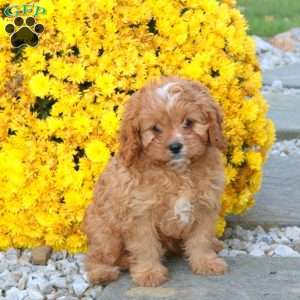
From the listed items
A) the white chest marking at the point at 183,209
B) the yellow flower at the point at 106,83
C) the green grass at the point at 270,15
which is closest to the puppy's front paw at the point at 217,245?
the white chest marking at the point at 183,209

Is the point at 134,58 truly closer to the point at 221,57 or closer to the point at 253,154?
the point at 221,57

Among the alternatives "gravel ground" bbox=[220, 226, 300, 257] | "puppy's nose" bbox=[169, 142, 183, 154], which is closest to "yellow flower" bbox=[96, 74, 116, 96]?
"puppy's nose" bbox=[169, 142, 183, 154]

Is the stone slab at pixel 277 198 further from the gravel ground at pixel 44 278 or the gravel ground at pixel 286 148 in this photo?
the gravel ground at pixel 44 278

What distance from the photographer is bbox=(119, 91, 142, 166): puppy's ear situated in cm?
420

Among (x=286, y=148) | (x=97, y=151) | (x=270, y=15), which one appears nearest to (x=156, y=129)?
(x=97, y=151)

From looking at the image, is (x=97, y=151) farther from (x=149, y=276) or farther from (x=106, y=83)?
(x=149, y=276)

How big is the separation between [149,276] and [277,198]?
192 centimetres

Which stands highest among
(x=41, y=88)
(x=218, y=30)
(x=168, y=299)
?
(x=218, y=30)

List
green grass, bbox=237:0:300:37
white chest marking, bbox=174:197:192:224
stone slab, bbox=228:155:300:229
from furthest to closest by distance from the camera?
green grass, bbox=237:0:300:37
stone slab, bbox=228:155:300:229
white chest marking, bbox=174:197:192:224

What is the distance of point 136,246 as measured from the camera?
4.38 meters

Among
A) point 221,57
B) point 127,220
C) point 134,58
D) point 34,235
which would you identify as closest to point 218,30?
point 221,57

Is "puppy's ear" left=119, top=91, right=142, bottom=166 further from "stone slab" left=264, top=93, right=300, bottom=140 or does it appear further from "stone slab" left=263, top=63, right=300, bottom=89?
"stone slab" left=263, top=63, right=300, bottom=89

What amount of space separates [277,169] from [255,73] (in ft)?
5.76

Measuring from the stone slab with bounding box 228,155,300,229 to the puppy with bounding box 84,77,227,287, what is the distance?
1035mm
